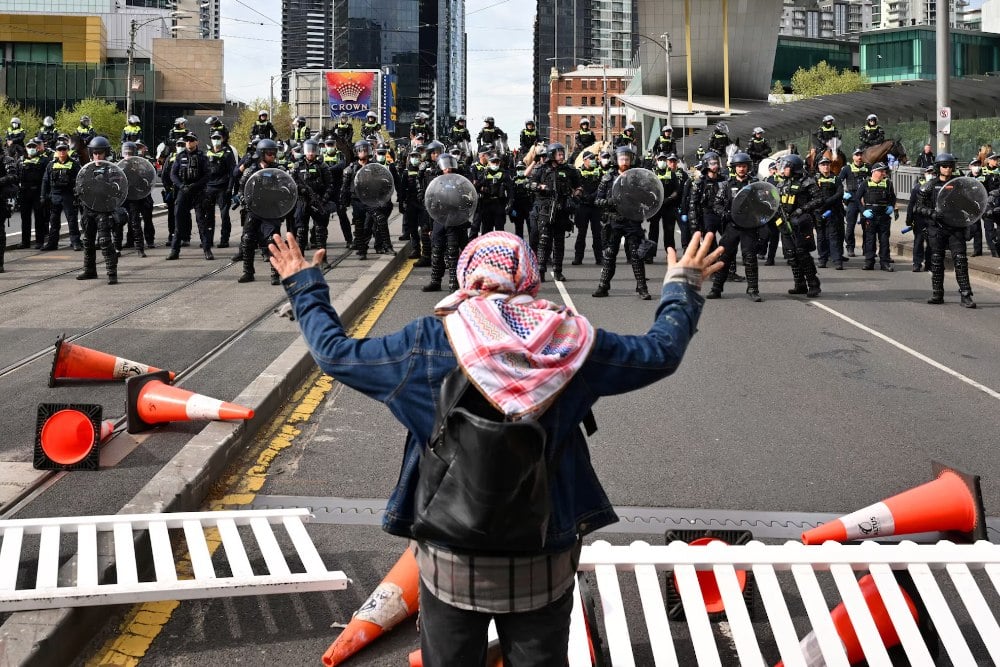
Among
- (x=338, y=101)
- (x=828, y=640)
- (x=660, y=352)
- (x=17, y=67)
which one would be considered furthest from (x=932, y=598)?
(x=338, y=101)

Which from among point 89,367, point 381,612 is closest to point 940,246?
point 89,367

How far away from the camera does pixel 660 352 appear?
3098 mm

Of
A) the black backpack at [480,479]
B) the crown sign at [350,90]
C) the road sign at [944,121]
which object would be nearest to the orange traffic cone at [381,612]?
the black backpack at [480,479]

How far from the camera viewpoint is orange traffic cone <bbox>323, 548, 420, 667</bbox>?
423 centimetres

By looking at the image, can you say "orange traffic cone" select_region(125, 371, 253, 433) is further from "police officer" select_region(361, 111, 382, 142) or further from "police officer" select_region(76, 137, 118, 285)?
"police officer" select_region(361, 111, 382, 142)

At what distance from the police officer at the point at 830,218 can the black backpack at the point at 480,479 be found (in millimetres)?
15598

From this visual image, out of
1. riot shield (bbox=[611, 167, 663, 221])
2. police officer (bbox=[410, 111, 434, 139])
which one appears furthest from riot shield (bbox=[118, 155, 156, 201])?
police officer (bbox=[410, 111, 434, 139])

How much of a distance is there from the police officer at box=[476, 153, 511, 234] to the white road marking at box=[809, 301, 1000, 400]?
211 inches

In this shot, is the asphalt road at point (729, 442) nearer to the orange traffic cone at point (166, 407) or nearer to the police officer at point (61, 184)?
the orange traffic cone at point (166, 407)

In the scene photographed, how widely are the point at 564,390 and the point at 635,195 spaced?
1267 cm

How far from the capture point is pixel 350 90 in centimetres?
11981

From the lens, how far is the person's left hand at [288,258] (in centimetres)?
335

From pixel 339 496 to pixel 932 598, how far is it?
313cm

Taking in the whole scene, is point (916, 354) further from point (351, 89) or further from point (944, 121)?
point (351, 89)
